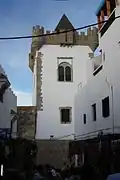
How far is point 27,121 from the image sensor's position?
33406 mm

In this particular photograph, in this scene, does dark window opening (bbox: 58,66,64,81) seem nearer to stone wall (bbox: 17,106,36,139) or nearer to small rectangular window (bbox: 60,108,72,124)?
small rectangular window (bbox: 60,108,72,124)

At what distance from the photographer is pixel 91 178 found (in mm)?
10586

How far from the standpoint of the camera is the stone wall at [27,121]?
32875mm

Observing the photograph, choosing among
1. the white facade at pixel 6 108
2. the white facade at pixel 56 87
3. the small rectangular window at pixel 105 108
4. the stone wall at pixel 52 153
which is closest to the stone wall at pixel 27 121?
the white facade at pixel 56 87

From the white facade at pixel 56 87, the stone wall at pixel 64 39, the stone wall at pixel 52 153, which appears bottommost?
the stone wall at pixel 52 153

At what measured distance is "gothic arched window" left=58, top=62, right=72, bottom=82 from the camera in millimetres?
35500

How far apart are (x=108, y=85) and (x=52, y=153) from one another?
1279cm

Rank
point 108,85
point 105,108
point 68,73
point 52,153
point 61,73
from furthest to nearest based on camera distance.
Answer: point 68,73, point 61,73, point 52,153, point 105,108, point 108,85

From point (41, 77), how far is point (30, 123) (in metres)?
4.43

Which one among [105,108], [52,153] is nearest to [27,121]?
[52,153]

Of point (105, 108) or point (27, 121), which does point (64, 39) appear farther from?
point (105, 108)

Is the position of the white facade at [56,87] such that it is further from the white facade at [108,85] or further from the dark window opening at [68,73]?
the white facade at [108,85]

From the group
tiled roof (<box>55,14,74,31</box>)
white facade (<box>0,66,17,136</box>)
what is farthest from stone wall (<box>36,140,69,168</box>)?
tiled roof (<box>55,14,74,31</box>)

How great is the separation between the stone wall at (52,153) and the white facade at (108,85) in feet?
21.4
